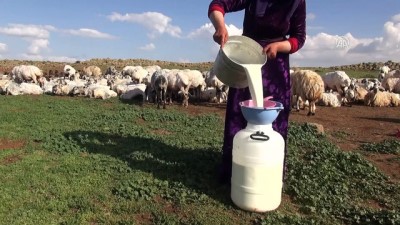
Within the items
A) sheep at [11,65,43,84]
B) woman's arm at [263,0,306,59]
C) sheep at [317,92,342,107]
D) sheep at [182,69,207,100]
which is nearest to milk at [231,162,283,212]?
woman's arm at [263,0,306,59]

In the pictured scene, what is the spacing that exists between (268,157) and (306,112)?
11.1 m

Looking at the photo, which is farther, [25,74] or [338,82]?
[25,74]

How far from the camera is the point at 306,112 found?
49.9 feet

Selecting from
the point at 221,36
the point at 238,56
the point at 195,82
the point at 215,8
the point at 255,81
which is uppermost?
the point at 215,8

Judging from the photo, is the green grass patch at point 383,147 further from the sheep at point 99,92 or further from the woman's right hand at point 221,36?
the sheep at point 99,92

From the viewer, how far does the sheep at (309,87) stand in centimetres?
1422

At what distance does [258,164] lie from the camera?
4.64m

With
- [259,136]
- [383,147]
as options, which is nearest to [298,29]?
[259,136]

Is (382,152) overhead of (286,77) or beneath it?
beneath

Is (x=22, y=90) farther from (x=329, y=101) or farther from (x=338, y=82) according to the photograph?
(x=338, y=82)

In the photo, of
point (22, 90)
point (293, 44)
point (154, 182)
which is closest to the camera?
point (293, 44)

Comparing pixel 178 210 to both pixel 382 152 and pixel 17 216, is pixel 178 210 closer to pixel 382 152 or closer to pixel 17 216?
pixel 17 216

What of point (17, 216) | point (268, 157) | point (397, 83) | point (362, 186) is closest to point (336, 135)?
point (362, 186)

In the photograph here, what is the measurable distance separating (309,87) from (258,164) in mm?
10297
